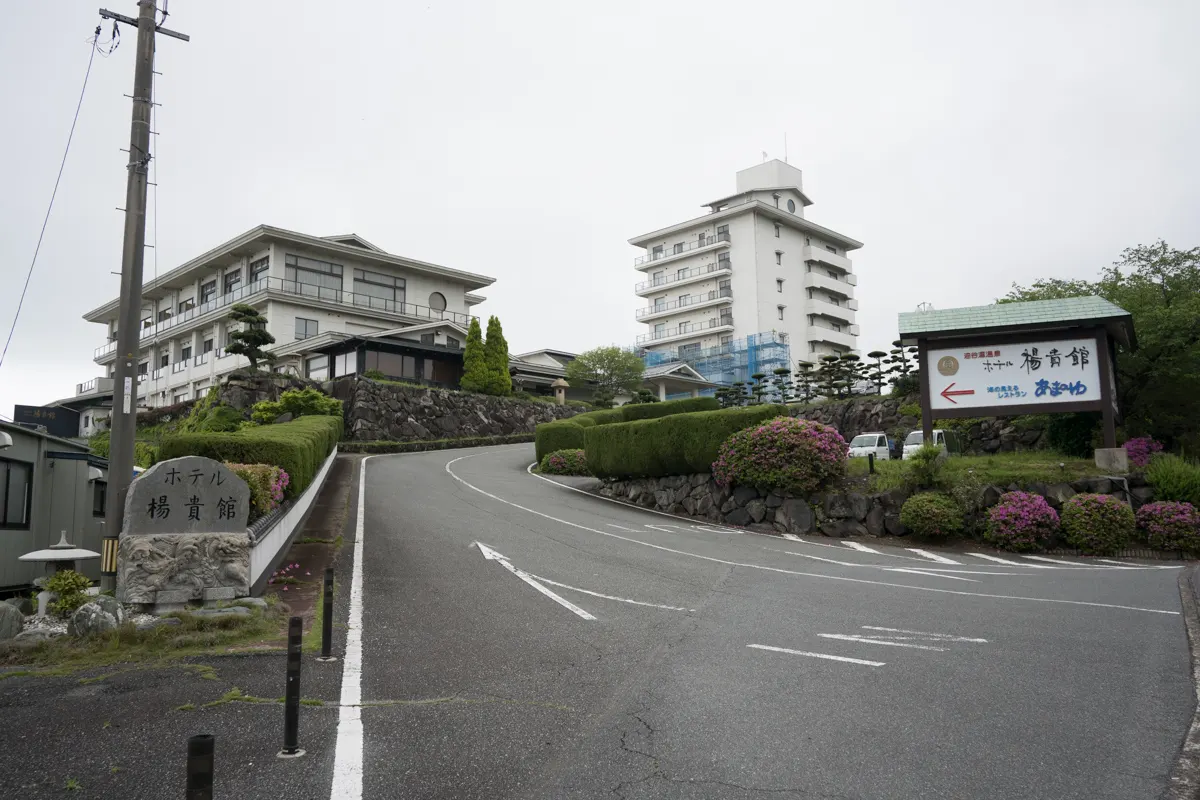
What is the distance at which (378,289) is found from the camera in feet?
180

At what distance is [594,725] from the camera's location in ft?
19.4

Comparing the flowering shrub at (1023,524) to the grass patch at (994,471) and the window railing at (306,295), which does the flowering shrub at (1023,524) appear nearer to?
the grass patch at (994,471)

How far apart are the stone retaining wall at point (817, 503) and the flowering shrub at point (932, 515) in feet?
1.65

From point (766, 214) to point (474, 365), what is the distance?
3581 centimetres

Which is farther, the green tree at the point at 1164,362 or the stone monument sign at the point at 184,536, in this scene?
the green tree at the point at 1164,362

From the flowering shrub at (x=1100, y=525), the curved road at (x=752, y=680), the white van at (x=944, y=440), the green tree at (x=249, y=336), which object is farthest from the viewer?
the green tree at (x=249, y=336)

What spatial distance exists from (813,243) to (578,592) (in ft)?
235

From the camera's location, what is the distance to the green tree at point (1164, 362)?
72.3 feet

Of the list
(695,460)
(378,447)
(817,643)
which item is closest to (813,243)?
(378,447)

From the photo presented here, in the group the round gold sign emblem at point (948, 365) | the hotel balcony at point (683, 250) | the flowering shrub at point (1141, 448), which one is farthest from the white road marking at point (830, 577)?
the hotel balcony at point (683, 250)

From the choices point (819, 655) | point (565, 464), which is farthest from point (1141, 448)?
point (565, 464)

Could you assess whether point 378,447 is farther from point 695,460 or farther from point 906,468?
point 906,468

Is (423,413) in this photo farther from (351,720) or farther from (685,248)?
(685,248)

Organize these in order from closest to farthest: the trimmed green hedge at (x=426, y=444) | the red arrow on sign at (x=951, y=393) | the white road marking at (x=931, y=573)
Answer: the white road marking at (x=931, y=573)
the red arrow on sign at (x=951, y=393)
the trimmed green hedge at (x=426, y=444)
